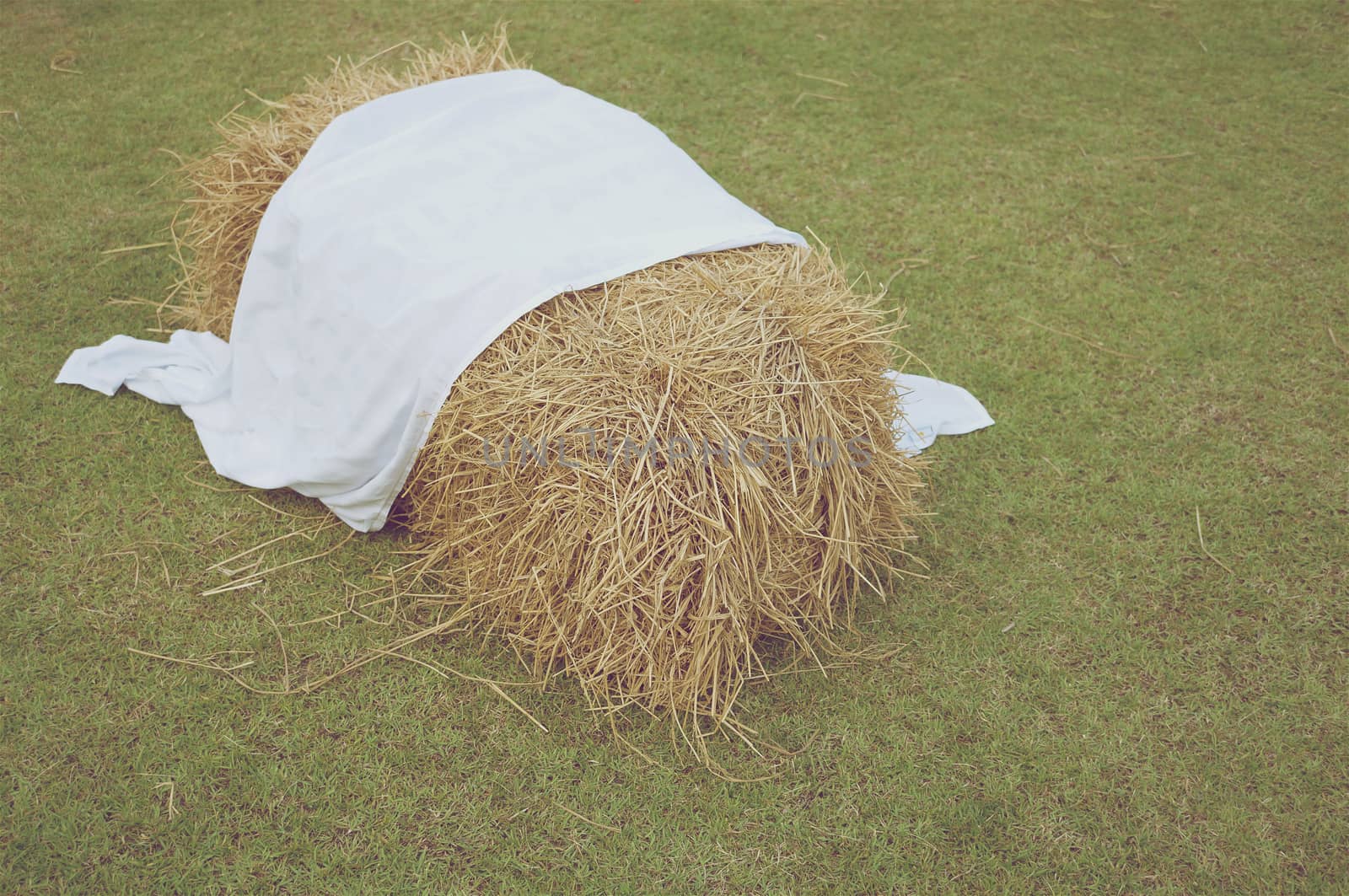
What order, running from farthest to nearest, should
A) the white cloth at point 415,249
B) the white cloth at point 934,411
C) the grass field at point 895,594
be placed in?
1. the white cloth at point 934,411
2. the white cloth at point 415,249
3. the grass field at point 895,594

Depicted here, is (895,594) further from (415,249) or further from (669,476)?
(415,249)

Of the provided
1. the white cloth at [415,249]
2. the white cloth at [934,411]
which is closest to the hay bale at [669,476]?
the white cloth at [415,249]

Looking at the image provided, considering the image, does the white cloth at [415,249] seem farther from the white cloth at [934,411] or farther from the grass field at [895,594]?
the white cloth at [934,411]

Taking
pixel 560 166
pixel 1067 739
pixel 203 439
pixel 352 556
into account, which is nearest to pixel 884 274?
pixel 560 166

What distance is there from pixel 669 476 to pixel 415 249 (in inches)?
33.6

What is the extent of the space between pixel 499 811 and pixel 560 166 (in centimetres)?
158

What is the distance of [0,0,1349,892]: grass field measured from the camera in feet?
6.77

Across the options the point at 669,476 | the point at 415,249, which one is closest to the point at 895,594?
the point at 669,476

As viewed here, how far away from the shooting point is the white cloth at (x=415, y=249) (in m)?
2.29

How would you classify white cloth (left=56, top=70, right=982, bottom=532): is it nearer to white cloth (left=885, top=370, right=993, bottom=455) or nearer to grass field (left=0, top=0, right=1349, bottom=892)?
grass field (left=0, top=0, right=1349, bottom=892)

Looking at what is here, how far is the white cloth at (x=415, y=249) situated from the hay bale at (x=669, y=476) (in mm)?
85

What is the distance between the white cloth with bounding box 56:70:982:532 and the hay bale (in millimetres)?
85

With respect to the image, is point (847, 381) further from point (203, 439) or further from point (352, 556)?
point (203, 439)

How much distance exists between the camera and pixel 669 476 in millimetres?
2119
